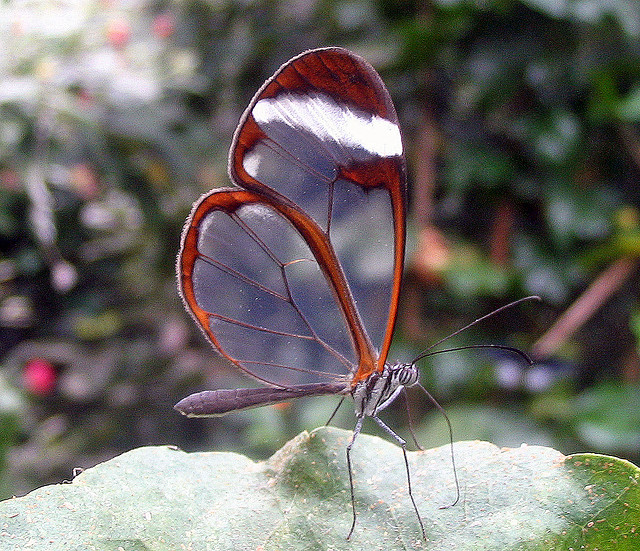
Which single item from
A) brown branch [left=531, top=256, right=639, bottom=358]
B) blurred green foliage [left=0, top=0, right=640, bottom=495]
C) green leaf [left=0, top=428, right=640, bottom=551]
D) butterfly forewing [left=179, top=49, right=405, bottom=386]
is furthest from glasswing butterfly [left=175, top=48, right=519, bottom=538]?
brown branch [left=531, top=256, right=639, bottom=358]

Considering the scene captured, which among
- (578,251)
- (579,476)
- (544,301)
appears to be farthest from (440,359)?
(579,476)

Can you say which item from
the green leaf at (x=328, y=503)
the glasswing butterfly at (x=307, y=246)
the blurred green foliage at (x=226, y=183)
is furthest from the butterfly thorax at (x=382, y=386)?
the blurred green foliage at (x=226, y=183)

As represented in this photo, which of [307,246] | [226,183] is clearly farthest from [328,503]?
[226,183]

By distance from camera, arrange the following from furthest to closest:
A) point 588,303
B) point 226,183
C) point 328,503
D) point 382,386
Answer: point 226,183, point 588,303, point 382,386, point 328,503

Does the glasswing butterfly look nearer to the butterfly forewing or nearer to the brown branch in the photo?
the butterfly forewing

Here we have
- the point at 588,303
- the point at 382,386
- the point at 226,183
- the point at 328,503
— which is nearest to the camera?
the point at 328,503

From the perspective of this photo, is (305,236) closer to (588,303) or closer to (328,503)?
(328,503)
